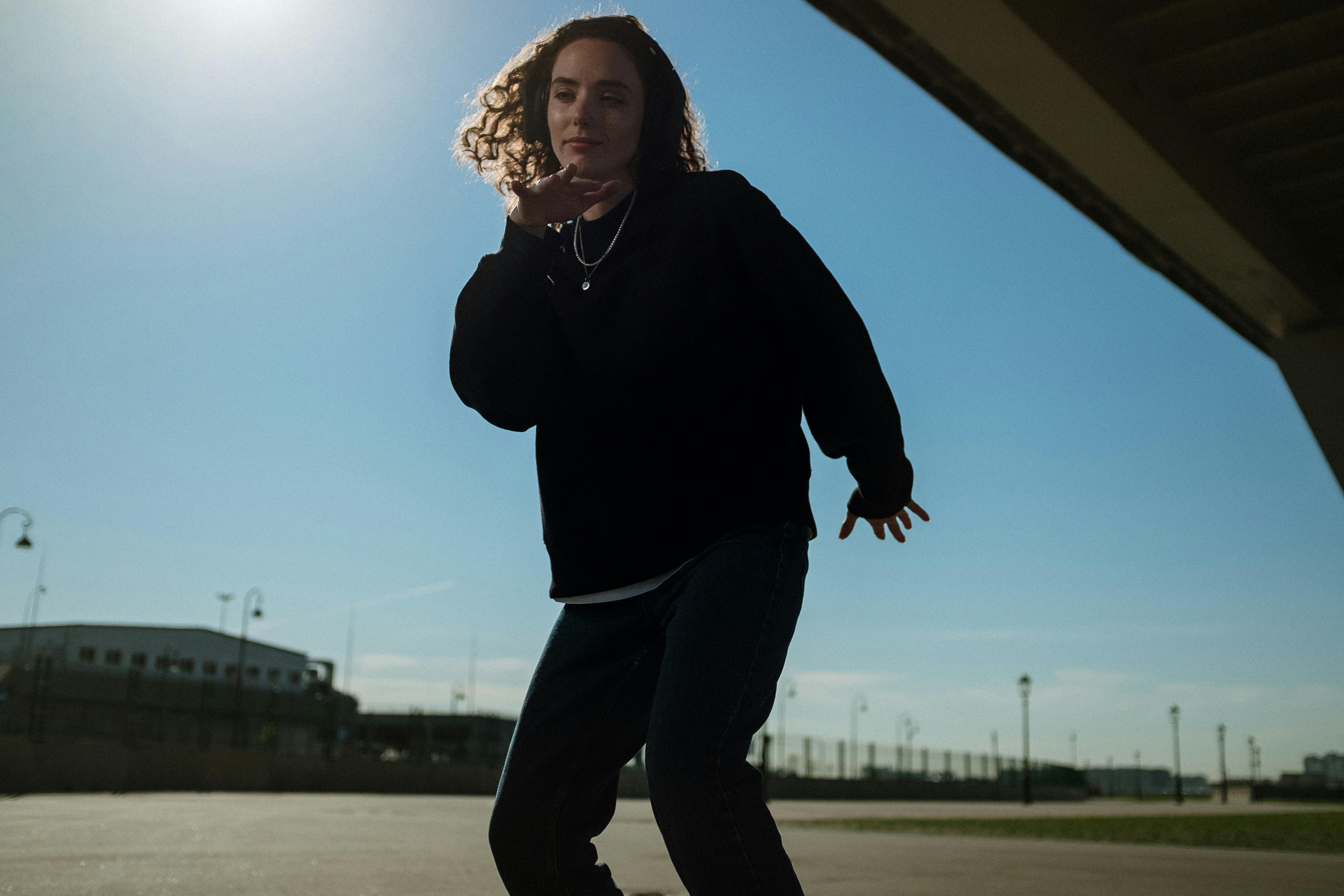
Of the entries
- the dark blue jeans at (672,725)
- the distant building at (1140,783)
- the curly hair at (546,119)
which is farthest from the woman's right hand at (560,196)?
the distant building at (1140,783)

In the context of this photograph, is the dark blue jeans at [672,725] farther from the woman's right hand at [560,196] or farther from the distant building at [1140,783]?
the distant building at [1140,783]

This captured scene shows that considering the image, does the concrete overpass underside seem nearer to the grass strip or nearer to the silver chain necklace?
the silver chain necklace

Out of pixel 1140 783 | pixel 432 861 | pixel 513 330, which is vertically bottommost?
pixel 1140 783

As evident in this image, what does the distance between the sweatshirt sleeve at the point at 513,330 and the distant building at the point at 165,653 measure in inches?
2685

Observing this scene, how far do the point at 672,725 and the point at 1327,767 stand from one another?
10773 cm

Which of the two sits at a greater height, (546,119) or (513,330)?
(546,119)

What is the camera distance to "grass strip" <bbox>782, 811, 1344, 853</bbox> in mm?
13039

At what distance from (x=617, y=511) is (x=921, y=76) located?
3242mm

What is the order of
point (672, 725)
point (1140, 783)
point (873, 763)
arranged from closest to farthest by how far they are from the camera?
point (672, 725)
point (873, 763)
point (1140, 783)

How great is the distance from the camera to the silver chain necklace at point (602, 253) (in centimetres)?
208

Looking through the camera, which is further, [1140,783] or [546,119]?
[1140,783]

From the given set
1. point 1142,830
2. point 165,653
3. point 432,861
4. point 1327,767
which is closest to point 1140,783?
point 1327,767

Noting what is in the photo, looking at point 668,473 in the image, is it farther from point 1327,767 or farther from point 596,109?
point 1327,767

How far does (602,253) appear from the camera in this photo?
83.6 inches
